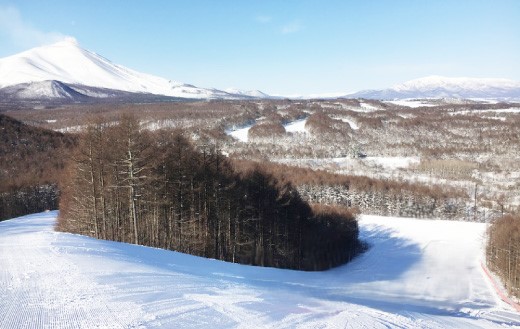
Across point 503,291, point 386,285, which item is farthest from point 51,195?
point 503,291

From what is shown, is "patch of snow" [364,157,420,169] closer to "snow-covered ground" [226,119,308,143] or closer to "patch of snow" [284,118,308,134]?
"patch of snow" [284,118,308,134]

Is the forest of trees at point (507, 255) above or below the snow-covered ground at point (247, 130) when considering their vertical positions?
below

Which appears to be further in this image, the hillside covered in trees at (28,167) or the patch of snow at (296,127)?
the patch of snow at (296,127)

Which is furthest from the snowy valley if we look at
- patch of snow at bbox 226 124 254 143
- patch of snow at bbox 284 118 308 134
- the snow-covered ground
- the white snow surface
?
patch of snow at bbox 284 118 308 134

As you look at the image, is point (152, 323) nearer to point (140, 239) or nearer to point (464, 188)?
point (140, 239)

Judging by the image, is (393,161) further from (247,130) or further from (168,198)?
(168,198)

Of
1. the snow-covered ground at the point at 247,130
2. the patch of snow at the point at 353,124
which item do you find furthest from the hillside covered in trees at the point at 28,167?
the patch of snow at the point at 353,124

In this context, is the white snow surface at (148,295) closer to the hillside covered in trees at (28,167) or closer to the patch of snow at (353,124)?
the hillside covered in trees at (28,167)
